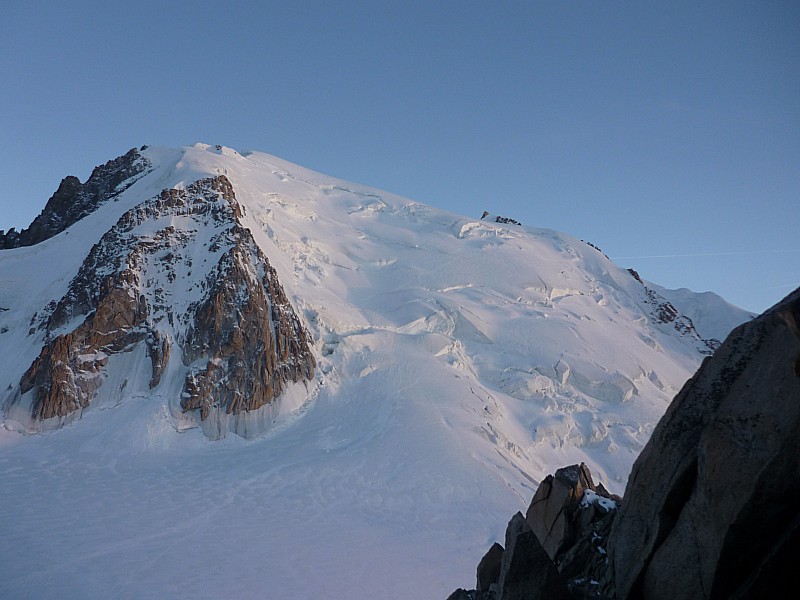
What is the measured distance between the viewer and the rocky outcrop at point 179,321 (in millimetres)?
Answer: 37750

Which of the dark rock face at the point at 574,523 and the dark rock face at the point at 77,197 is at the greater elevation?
the dark rock face at the point at 77,197

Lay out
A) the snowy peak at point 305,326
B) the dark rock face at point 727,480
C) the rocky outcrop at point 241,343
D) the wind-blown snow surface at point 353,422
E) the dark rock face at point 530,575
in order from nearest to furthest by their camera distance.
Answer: the dark rock face at point 727,480 → the dark rock face at point 530,575 → the wind-blown snow surface at point 353,422 → the rocky outcrop at point 241,343 → the snowy peak at point 305,326

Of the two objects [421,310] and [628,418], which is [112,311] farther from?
[628,418]

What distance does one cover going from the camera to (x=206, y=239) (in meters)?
45.3

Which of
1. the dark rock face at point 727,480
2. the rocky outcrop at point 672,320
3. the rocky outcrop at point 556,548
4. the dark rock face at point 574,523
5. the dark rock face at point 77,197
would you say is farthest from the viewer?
the rocky outcrop at point 672,320

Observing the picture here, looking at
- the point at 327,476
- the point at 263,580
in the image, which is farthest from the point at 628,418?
the point at 263,580

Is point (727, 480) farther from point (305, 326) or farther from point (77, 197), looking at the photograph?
point (77, 197)

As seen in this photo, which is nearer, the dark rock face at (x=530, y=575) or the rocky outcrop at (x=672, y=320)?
the dark rock face at (x=530, y=575)

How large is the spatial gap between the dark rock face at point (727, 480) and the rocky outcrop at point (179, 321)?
33194mm

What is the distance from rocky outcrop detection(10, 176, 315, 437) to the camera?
3775 centimetres

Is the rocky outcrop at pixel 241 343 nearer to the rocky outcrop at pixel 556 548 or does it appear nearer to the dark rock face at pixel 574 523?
the rocky outcrop at pixel 556 548

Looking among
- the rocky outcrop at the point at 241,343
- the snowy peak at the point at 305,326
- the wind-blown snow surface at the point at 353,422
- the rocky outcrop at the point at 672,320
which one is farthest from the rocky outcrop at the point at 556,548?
the rocky outcrop at the point at 672,320

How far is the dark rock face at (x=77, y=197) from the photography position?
63.7 meters

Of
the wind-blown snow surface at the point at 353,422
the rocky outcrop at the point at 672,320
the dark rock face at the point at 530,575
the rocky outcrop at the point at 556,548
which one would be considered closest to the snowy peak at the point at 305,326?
the wind-blown snow surface at the point at 353,422
